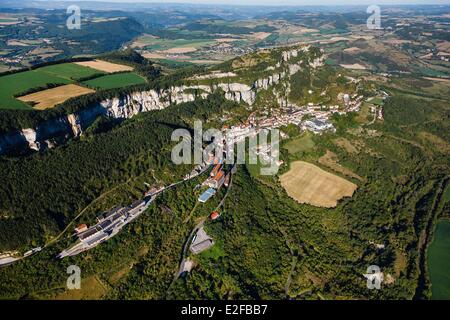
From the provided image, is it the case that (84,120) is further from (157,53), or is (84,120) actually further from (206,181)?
(157,53)

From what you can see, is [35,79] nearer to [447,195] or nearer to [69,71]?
[69,71]

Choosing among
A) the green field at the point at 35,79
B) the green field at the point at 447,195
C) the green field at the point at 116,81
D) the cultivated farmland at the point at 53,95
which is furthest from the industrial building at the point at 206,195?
the green field at the point at 116,81

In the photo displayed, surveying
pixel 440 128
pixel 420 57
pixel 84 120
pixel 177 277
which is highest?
pixel 420 57

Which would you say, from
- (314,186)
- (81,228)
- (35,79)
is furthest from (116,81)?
(314,186)
